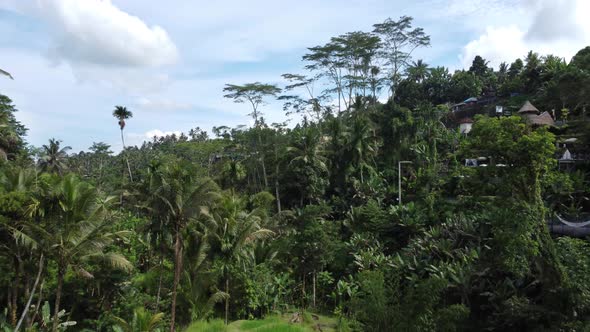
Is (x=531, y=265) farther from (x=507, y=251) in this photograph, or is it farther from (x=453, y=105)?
(x=453, y=105)

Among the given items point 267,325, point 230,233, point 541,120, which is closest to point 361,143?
point 541,120

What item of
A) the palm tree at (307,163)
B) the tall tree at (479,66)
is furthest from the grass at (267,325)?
the tall tree at (479,66)

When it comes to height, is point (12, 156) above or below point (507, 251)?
above

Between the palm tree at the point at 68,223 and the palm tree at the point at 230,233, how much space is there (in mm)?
6597

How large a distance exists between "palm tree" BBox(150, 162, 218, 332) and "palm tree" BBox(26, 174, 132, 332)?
7.00 ft

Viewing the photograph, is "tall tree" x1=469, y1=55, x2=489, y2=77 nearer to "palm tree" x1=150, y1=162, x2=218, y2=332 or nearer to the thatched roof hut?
the thatched roof hut

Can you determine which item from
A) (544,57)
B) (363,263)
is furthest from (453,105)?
(363,263)

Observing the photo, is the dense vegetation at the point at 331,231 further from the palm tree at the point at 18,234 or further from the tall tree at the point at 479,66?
the tall tree at the point at 479,66

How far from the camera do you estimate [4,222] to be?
588 inches

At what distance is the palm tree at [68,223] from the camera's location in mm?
15312

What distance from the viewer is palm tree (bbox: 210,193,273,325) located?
22016 millimetres

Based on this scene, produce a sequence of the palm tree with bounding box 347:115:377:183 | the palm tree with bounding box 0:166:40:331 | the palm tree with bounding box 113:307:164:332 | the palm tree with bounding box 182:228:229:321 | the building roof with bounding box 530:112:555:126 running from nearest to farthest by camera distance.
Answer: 1. the palm tree with bounding box 0:166:40:331
2. the palm tree with bounding box 113:307:164:332
3. the palm tree with bounding box 182:228:229:321
4. the building roof with bounding box 530:112:555:126
5. the palm tree with bounding box 347:115:377:183

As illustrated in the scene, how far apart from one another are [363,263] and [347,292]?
1946mm

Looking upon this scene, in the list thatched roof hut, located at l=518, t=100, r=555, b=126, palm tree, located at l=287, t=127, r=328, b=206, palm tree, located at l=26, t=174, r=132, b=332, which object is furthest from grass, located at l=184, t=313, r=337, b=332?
thatched roof hut, located at l=518, t=100, r=555, b=126
